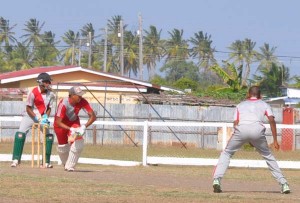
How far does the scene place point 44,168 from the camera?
18.0m

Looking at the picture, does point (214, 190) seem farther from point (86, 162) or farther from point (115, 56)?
point (115, 56)

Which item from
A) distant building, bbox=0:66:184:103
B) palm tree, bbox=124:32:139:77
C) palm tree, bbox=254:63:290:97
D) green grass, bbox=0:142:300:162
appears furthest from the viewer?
palm tree, bbox=124:32:139:77

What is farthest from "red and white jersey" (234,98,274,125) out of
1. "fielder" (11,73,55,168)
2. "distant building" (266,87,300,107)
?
"distant building" (266,87,300,107)

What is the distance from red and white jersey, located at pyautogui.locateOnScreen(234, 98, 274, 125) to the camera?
13875 mm

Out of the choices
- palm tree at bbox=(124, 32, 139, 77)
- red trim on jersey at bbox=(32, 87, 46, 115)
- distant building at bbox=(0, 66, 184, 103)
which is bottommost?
red trim on jersey at bbox=(32, 87, 46, 115)

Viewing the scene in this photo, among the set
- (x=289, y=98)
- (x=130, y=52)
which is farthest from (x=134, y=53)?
(x=289, y=98)

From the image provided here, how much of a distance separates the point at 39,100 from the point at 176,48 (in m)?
106

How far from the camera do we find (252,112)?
13898 millimetres

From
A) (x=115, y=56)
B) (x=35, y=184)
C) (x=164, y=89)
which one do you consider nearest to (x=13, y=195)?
(x=35, y=184)

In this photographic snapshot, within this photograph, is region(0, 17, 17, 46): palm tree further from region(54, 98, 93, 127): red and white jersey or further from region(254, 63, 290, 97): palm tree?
region(54, 98, 93, 127): red and white jersey

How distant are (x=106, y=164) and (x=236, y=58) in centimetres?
9586

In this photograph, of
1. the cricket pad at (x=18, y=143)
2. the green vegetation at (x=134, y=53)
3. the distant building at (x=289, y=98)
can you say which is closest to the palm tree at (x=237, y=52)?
the green vegetation at (x=134, y=53)

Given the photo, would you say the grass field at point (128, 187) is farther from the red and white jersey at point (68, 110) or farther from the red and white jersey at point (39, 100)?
the red and white jersey at point (39, 100)

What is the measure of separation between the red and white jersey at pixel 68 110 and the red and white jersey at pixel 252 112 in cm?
404
